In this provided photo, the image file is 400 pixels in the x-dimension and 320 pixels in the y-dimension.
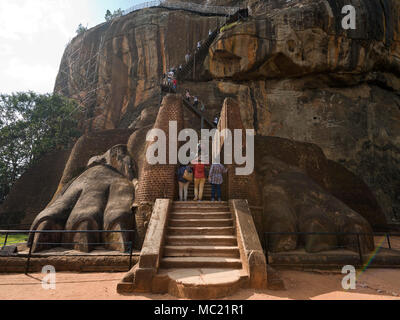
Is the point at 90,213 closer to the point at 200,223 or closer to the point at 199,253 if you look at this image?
the point at 200,223

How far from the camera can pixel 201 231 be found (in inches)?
235

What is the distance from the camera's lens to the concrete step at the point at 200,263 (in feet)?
16.4

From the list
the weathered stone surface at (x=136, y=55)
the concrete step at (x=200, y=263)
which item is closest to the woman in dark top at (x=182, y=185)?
the concrete step at (x=200, y=263)

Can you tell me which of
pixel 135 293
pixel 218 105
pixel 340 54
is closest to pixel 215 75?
pixel 218 105

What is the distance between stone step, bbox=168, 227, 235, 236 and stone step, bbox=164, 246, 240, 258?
512mm

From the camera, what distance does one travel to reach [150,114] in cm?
1697

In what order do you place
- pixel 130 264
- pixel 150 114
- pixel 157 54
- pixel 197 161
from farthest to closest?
1. pixel 157 54
2. pixel 150 114
3. pixel 197 161
4. pixel 130 264

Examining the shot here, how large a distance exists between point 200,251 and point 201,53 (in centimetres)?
2079

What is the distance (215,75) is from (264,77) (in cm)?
412

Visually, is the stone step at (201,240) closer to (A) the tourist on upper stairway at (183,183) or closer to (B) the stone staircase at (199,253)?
(B) the stone staircase at (199,253)

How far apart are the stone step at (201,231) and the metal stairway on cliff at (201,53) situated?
1845 centimetres

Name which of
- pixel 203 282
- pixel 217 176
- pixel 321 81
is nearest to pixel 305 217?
pixel 217 176

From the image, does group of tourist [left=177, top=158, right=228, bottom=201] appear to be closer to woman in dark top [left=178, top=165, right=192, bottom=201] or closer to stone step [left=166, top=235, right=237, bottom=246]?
woman in dark top [left=178, top=165, right=192, bottom=201]

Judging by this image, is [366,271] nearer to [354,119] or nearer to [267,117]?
[267,117]
